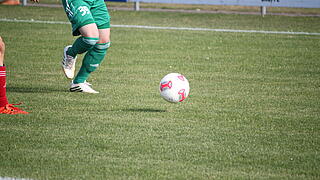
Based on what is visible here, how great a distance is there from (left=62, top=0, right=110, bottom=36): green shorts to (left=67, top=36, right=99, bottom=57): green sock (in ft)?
0.55

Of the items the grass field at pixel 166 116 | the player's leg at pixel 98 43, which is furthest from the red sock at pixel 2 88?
the player's leg at pixel 98 43

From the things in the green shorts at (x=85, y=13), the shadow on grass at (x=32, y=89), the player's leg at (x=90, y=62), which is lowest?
the shadow on grass at (x=32, y=89)

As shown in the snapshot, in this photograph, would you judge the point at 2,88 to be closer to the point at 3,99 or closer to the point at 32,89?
the point at 3,99

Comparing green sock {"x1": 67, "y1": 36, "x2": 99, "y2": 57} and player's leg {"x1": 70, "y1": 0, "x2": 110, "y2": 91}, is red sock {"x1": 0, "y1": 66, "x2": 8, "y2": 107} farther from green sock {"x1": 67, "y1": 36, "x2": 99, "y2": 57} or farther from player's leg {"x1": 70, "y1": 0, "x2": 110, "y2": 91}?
player's leg {"x1": 70, "y1": 0, "x2": 110, "y2": 91}

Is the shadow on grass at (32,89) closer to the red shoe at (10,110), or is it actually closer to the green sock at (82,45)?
the green sock at (82,45)

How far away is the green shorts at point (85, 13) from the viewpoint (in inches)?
364

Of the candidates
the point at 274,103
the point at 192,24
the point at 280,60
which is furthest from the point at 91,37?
the point at 192,24

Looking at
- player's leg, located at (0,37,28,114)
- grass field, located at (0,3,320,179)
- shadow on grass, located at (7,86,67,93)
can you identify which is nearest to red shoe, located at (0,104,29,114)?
player's leg, located at (0,37,28,114)

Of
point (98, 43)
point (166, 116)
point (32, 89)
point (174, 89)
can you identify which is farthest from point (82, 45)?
point (166, 116)

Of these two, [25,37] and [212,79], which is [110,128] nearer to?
[212,79]

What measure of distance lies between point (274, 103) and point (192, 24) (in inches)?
498

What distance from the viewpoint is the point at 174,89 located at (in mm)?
8406

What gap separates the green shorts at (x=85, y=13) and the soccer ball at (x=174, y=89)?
1.59 metres

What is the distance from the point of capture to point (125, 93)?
9.66 metres
